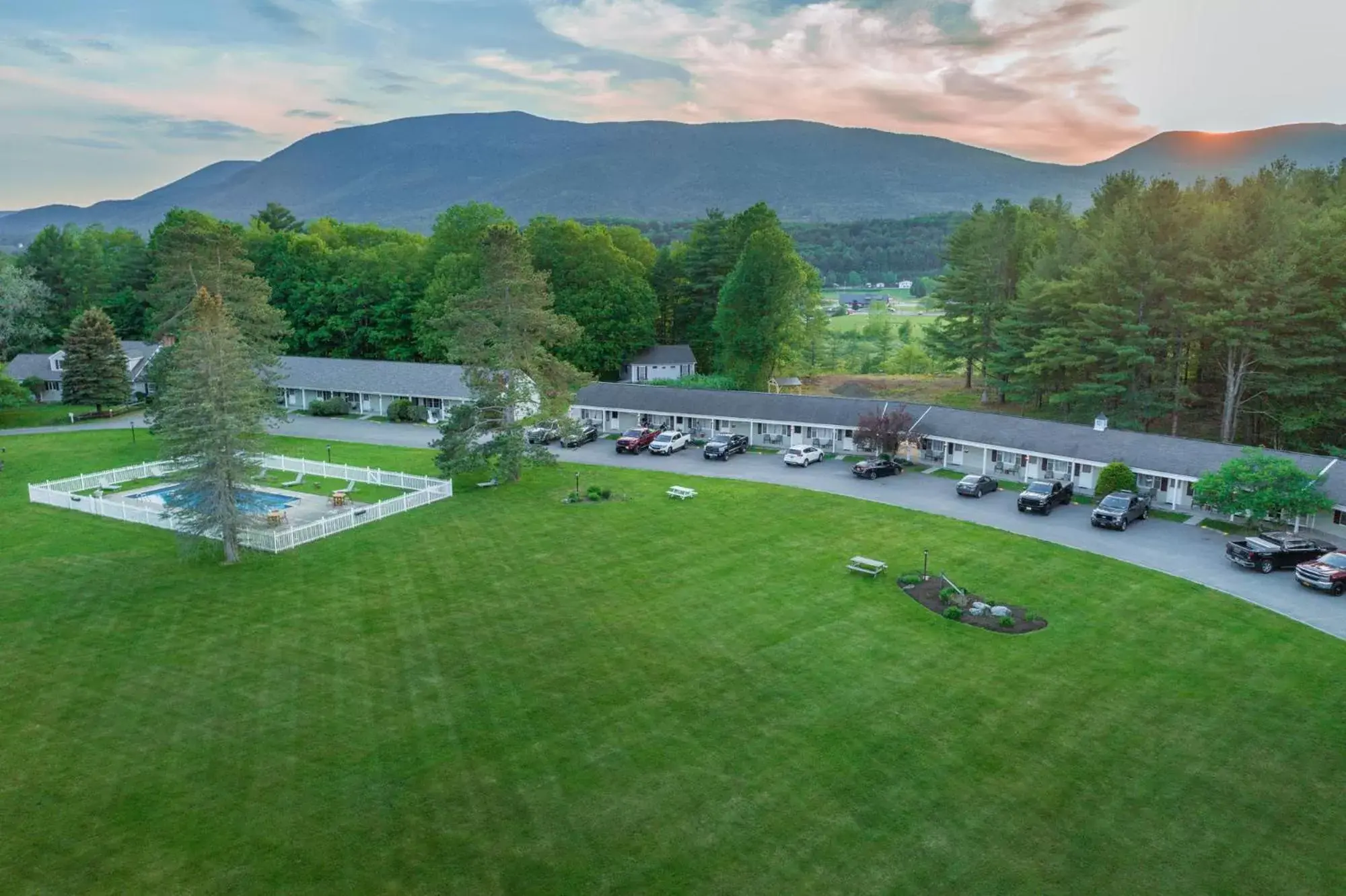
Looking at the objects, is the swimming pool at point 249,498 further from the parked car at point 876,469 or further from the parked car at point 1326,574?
the parked car at point 1326,574

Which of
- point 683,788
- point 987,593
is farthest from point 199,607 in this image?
point 987,593

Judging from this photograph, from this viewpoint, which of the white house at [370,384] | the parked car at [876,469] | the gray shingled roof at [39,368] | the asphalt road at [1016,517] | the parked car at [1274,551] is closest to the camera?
the asphalt road at [1016,517]

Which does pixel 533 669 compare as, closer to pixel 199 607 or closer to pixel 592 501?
pixel 199 607

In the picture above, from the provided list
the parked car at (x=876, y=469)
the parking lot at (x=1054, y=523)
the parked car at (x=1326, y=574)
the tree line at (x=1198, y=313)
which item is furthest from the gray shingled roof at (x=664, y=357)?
the parked car at (x=1326, y=574)

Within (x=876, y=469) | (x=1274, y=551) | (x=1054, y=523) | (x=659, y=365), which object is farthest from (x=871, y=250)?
(x=1274, y=551)

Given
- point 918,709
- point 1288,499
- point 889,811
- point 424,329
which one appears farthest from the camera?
point 424,329

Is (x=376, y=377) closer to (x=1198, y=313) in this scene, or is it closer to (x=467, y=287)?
(x=467, y=287)

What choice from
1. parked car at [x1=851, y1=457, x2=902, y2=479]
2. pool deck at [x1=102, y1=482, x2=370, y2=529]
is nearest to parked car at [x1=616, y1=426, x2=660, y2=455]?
parked car at [x1=851, y1=457, x2=902, y2=479]

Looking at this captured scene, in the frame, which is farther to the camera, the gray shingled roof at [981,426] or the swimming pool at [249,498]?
the gray shingled roof at [981,426]
